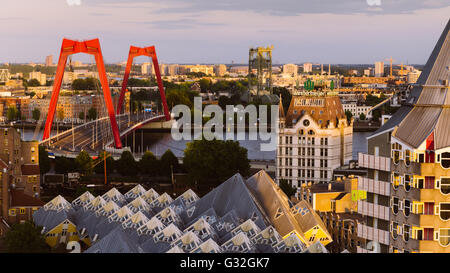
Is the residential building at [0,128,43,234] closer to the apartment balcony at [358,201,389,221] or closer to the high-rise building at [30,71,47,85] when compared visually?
the apartment balcony at [358,201,389,221]

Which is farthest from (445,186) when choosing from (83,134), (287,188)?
(83,134)

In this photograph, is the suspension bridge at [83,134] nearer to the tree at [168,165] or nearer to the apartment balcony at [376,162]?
the tree at [168,165]

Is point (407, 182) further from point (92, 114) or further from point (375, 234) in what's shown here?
point (92, 114)

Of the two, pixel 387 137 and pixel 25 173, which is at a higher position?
pixel 387 137

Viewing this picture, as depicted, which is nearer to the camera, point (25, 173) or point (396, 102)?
point (396, 102)

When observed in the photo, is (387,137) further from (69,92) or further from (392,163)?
(69,92)
